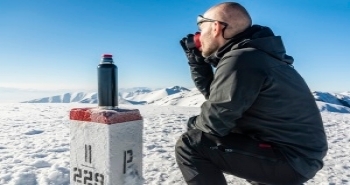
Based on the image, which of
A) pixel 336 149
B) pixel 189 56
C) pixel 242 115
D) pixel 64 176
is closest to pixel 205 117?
pixel 242 115

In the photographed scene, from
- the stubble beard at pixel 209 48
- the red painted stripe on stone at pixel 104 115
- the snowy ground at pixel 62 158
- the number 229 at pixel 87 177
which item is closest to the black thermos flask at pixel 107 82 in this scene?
the red painted stripe on stone at pixel 104 115

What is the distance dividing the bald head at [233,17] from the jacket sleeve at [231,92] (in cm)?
38

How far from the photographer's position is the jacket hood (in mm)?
2084

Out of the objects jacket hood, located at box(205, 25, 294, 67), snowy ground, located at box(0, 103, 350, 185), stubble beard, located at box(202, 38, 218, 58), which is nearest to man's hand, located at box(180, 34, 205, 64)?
stubble beard, located at box(202, 38, 218, 58)

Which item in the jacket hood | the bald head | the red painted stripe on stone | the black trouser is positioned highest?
the bald head

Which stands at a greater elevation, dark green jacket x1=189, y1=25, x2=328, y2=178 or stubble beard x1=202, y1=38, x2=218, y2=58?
stubble beard x1=202, y1=38, x2=218, y2=58

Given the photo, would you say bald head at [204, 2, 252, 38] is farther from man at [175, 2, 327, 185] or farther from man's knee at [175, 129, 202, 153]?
man's knee at [175, 129, 202, 153]

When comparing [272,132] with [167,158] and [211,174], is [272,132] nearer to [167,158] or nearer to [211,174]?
[211,174]

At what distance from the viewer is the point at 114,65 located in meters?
2.31

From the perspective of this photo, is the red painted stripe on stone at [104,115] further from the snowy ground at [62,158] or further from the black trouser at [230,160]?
the snowy ground at [62,158]

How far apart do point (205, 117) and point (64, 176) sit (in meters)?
2.39

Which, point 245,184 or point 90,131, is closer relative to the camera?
point 90,131

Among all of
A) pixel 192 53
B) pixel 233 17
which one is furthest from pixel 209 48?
pixel 192 53

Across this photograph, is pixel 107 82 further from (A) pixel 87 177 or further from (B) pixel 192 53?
(B) pixel 192 53
